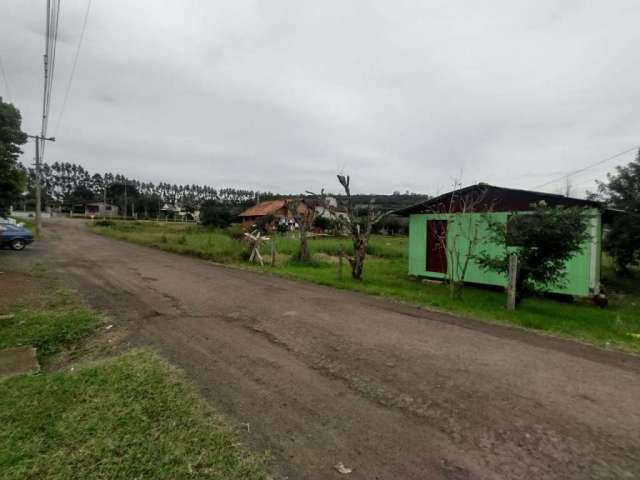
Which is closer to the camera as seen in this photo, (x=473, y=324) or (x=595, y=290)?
(x=473, y=324)

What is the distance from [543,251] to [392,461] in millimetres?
6409

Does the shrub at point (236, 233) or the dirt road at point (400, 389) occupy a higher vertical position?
the shrub at point (236, 233)

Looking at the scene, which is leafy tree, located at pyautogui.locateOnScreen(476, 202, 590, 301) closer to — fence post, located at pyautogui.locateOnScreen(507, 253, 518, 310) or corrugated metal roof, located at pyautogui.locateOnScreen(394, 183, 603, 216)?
fence post, located at pyautogui.locateOnScreen(507, 253, 518, 310)

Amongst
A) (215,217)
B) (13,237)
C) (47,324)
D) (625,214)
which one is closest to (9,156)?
(13,237)

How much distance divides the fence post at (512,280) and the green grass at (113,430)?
6.65 meters

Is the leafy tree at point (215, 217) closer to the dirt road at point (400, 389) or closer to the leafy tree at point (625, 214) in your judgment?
the dirt road at point (400, 389)

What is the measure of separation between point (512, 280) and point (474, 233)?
3.16 metres

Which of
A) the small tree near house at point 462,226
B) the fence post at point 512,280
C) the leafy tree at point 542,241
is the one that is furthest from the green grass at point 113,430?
the small tree near house at point 462,226

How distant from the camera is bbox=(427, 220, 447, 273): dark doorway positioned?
1059 cm

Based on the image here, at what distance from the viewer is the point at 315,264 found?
43.8 ft

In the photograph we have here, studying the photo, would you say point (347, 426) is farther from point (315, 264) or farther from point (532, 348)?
point (315, 264)

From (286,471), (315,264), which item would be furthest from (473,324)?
(315,264)

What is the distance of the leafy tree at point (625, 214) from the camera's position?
1132 centimetres

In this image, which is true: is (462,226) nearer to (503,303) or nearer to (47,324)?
(503,303)
